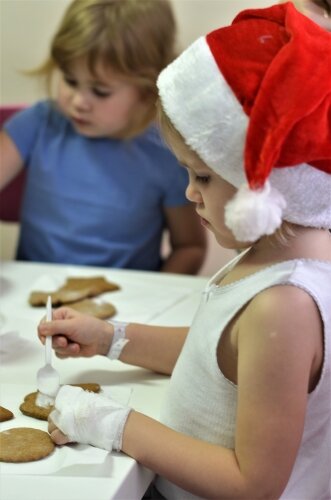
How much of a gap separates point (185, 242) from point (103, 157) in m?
0.27

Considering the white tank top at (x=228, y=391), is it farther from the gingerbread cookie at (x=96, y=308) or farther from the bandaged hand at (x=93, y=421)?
the gingerbread cookie at (x=96, y=308)

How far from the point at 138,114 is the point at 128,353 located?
2.37ft

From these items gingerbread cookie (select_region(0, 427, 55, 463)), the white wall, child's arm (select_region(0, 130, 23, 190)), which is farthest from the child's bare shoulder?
the white wall

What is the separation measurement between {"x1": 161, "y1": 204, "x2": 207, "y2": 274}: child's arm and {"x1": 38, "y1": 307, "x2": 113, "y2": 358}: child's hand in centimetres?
70

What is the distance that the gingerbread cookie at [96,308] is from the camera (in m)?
1.08

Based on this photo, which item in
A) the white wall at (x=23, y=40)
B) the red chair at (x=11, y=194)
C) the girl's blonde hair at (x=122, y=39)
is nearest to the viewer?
the girl's blonde hair at (x=122, y=39)

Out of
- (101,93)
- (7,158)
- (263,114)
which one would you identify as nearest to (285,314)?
(263,114)

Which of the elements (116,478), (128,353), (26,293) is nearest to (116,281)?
(26,293)

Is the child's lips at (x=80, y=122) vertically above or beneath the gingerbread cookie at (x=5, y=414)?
above

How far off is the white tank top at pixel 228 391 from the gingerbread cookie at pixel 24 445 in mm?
137

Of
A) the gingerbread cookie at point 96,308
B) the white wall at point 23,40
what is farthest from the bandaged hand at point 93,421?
the white wall at point 23,40

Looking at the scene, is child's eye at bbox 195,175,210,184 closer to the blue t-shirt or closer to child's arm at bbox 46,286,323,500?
child's arm at bbox 46,286,323,500

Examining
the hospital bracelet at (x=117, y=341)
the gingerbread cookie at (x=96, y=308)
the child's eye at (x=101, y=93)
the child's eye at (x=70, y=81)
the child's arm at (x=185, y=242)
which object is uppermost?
the child's eye at (x=70, y=81)

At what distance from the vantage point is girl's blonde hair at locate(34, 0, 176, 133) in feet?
4.64
